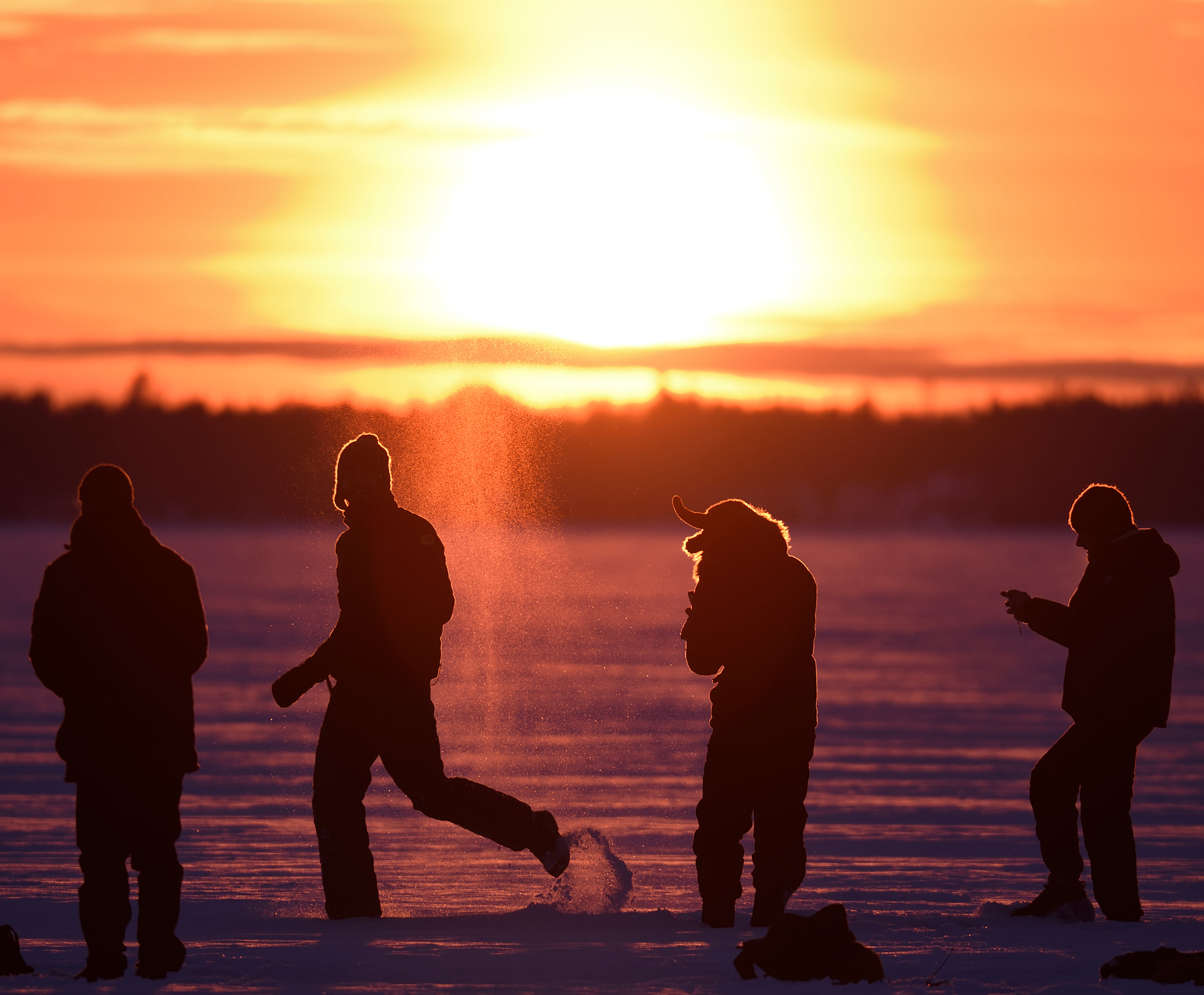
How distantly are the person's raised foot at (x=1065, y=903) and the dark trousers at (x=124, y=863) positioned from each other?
3.15 m

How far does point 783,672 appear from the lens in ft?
20.6

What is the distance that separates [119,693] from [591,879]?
7.25ft

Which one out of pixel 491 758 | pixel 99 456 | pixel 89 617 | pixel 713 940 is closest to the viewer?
pixel 89 617

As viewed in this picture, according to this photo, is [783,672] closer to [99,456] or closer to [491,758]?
[491,758]

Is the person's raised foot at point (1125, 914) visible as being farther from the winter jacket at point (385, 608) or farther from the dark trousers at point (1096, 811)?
the winter jacket at point (385, 608)

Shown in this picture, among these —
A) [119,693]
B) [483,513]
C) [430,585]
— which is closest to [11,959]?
[119,693]

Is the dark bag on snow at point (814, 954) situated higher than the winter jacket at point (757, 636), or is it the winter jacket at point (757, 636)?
the winter jacket at point (757, 636)

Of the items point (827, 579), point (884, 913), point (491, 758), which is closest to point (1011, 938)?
point (884, 913)

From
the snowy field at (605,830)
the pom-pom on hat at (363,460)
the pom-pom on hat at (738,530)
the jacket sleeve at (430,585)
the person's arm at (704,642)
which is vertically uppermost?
the pom-pom on hat at (363,460)

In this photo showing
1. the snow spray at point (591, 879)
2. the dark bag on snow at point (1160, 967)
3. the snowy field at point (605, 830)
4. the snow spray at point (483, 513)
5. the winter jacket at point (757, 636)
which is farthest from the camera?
the snow spray at point (483, 513)

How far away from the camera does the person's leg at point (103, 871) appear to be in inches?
202

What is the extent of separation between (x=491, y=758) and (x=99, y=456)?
13598 centimetres

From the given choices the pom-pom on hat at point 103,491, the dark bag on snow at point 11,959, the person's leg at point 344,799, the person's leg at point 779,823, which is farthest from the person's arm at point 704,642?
the dark bag on snow at point 11,959

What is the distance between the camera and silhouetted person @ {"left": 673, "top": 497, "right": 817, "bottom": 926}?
6.22 metres
